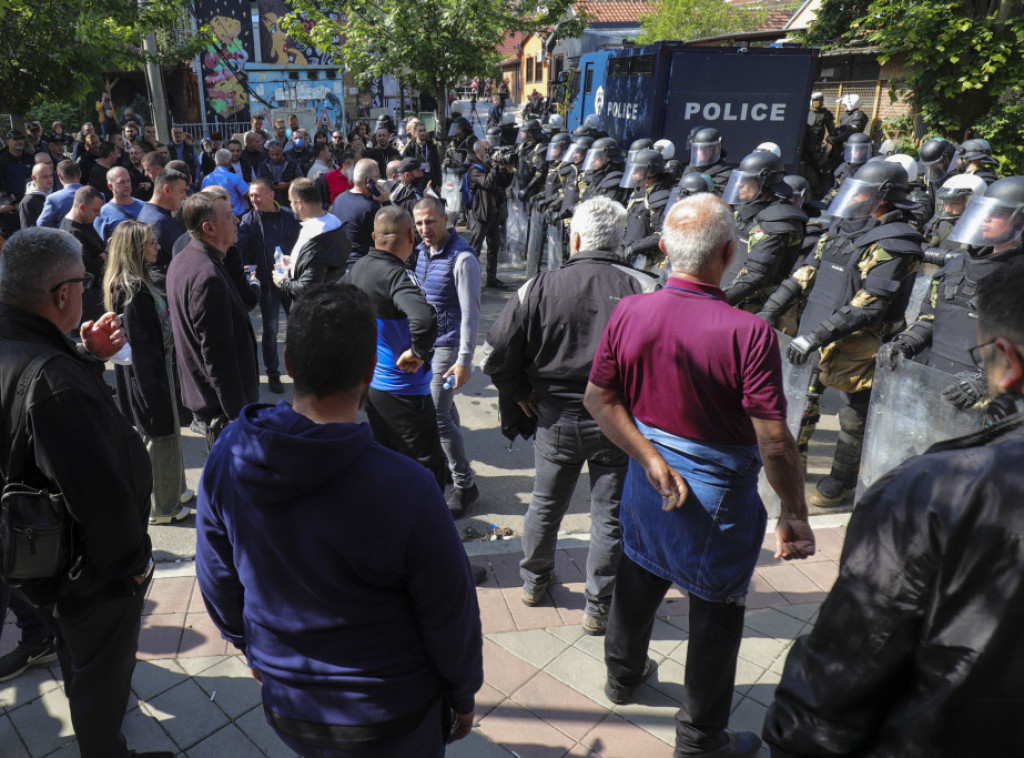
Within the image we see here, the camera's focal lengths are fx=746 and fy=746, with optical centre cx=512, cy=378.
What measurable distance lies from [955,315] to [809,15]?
31.0m

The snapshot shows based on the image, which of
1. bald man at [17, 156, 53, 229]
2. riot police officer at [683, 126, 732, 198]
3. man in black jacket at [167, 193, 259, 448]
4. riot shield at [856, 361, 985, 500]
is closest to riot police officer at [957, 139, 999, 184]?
riot police officer at [683, 126, 732, 198]

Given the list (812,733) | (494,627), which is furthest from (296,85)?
(812,733)

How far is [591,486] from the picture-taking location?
11.3ft

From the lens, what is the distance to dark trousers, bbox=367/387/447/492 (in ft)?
13.2

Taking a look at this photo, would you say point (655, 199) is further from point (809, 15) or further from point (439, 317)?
point (809, 15)

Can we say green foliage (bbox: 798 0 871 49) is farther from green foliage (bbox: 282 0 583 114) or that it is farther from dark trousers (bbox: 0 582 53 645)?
dark trousers (bbox: 0 582 53 645)

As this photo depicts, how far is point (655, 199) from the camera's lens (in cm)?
752

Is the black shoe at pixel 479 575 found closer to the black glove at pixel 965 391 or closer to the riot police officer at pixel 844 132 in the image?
the black glove at pixel 965 391

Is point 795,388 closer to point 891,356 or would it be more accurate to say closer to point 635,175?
point 891,356

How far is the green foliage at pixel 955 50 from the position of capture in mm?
13336

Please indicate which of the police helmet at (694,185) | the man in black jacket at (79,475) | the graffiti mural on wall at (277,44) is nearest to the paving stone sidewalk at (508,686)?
the man in black jacket at (79,475)

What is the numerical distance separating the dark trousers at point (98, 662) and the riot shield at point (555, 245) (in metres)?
7.01

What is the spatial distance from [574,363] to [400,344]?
3.74 ft

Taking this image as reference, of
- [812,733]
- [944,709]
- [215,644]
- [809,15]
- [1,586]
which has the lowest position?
[215,644]
